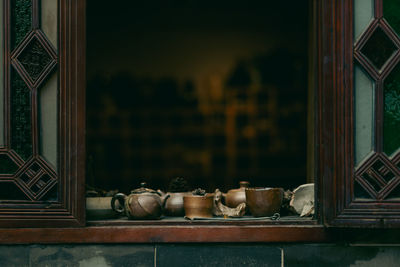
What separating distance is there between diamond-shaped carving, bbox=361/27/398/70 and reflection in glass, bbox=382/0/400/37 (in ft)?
0.28

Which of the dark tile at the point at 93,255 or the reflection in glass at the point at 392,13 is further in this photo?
the dark tile at the point at 93,255

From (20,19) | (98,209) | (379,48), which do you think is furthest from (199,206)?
(20,19)

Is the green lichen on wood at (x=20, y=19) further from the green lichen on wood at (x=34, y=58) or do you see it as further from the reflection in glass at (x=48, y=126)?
the reflection in glass at (x=48, y=126)

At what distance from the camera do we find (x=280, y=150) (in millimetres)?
6254

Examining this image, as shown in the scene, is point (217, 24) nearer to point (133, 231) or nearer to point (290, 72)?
point (290, 72)

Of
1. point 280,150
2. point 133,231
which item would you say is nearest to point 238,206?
point 133,231

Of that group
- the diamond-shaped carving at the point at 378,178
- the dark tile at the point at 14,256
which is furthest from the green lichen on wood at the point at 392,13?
the dark tile at the point at 14,256

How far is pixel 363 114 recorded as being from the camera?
330 centimetres

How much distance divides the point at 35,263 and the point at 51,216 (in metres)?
0.35

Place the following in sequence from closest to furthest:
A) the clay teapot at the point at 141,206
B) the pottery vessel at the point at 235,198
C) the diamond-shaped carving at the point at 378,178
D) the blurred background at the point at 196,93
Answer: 1. the diamond-shaped carving at the point at 378,178
2. the clay teapot at the point at 141,206
3. the pottery vessel at the point at 235,198
4. the blurred background at the point at 196,93

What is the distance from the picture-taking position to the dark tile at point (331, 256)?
3.39m

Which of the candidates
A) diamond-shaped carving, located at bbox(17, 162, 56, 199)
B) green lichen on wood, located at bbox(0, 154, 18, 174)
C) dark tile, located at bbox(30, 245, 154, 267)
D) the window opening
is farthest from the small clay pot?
the window opening

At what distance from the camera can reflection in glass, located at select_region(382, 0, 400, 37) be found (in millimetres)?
3301

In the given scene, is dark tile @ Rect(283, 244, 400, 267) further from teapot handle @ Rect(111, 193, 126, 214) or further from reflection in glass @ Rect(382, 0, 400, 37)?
reflection in glass @ Rect(382, 0, 400, 37)
